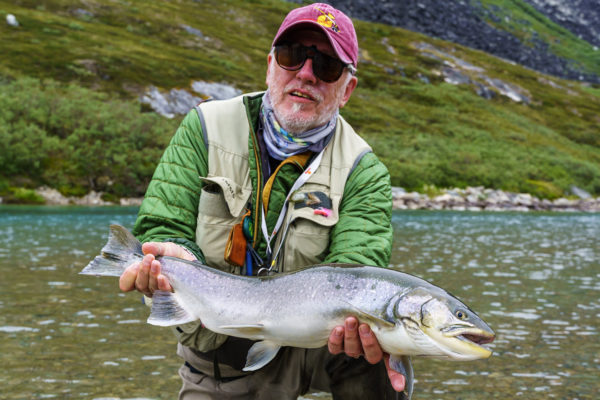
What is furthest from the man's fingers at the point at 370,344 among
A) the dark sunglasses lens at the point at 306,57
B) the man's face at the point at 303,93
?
the dark sunglasses lens at the point at 306,57

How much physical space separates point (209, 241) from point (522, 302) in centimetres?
1038

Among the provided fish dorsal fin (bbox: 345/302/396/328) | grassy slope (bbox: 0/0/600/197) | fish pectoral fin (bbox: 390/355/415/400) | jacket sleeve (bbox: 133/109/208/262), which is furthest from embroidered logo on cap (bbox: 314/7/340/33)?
grassy slope (bbox: 0/0/600/197)

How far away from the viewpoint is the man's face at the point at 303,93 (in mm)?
4250

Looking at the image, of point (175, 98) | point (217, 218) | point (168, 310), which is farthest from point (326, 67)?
point (175, 98)

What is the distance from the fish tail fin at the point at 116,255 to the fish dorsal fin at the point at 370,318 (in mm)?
1239

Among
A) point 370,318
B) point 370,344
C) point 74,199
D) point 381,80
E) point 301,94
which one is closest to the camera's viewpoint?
point 370,318

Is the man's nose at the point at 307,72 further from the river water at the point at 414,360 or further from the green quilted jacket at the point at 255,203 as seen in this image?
the river water at the point at 414,360

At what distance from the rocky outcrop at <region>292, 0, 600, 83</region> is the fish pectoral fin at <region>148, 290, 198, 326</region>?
132 meters

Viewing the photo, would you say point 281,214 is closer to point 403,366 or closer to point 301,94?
point 301,94

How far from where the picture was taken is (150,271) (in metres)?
3.67

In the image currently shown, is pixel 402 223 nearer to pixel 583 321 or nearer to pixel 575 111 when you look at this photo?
pixel 583 321

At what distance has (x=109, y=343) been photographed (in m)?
9.20

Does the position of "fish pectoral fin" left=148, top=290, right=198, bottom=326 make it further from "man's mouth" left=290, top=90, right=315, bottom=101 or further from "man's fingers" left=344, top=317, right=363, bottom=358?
"man's mouth" left=290, top=90, right=315, bottom=101

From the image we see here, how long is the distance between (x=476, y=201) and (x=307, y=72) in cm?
5189
